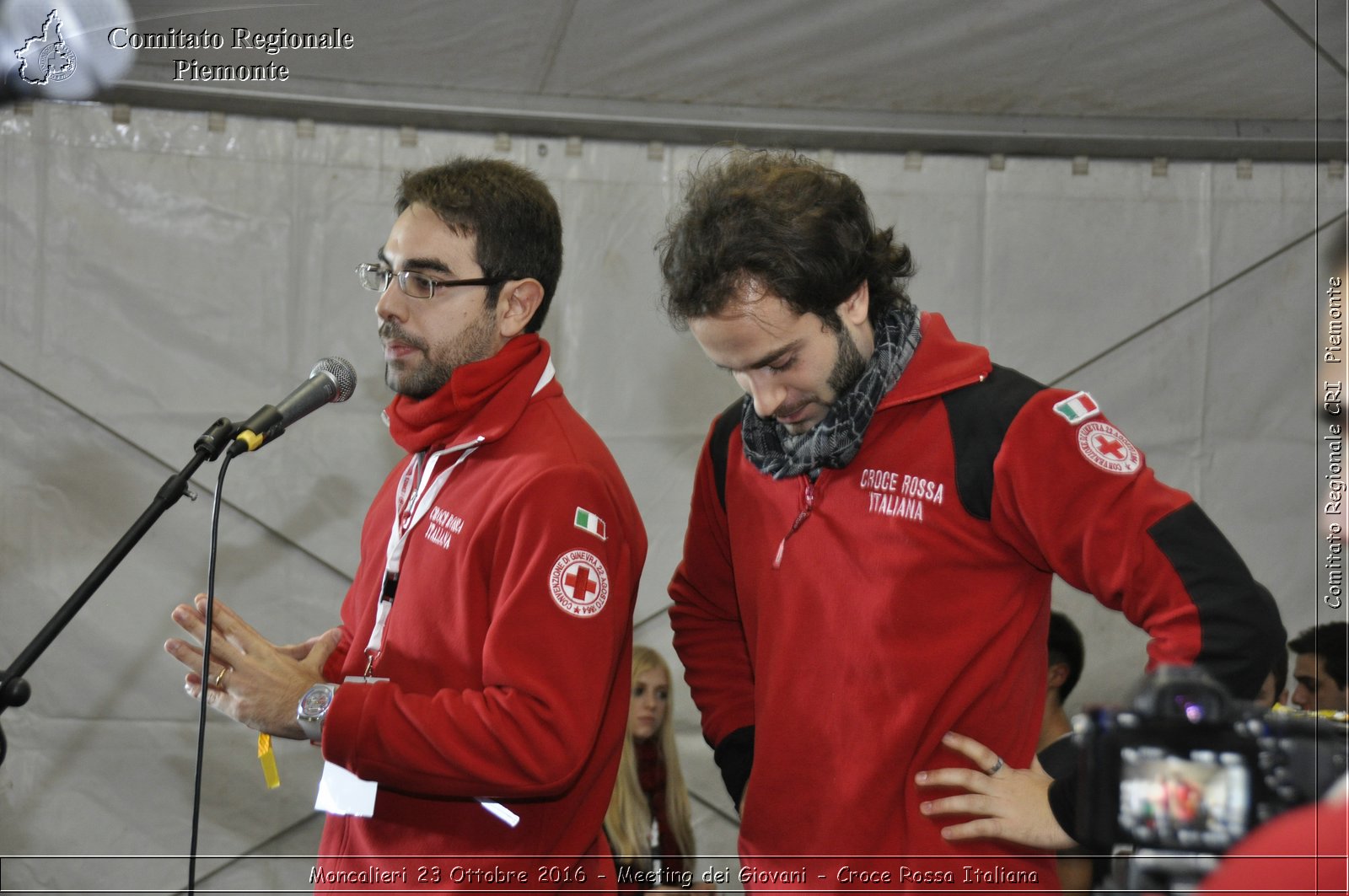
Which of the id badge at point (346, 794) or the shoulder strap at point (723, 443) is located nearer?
the id badge at point (346, 794)

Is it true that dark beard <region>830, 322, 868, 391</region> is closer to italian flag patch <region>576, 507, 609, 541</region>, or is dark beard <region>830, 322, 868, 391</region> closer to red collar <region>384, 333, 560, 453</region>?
italian flag patch <region>576, 507, 609, 541</region>

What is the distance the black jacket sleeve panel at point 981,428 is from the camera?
1924 millimetres

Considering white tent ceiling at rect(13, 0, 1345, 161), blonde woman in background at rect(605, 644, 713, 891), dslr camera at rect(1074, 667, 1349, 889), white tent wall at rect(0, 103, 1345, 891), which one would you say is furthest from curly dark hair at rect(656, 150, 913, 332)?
blonde woman in background at rect(605, 644, 713, 891)

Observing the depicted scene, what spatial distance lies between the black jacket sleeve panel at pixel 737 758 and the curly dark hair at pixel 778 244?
813mm

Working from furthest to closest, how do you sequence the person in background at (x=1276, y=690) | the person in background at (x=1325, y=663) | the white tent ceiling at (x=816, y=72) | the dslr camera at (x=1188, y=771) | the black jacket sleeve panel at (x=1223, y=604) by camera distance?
the person in background at (x=1325, y=663) → the white tent ceiling at (x=816, y=72) → the person in background at (x=1276, y=690) → the black jacket sleeve panel at (x=1223, y=604) → the dslr camera at (x=1188, y=771)

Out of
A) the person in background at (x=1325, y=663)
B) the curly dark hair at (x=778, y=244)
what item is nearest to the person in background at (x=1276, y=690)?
the person in background at (x=1325, y=663)

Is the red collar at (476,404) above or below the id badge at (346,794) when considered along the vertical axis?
above

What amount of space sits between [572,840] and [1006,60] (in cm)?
251

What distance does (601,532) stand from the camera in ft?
6.64

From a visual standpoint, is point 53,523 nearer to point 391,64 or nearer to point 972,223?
point 391,64

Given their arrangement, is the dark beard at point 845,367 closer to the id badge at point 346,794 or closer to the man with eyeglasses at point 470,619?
the man with eyeglasses at point 470,619

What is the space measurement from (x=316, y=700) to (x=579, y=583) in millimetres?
469

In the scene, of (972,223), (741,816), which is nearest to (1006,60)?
(972,223)

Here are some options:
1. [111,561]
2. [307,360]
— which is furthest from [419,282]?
[307,360]
